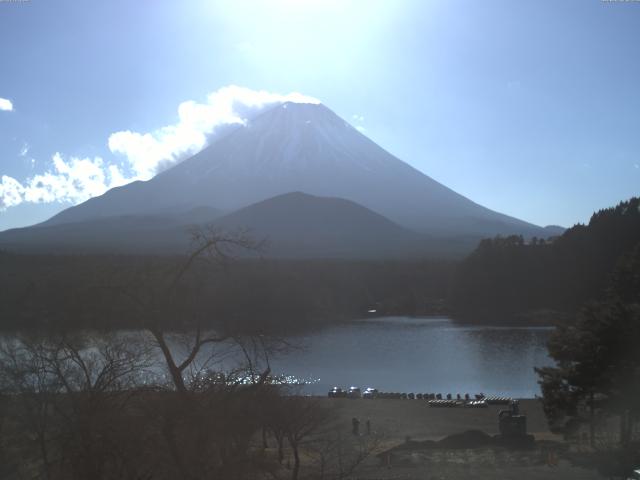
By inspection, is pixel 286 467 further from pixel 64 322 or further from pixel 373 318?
pixel 373 318

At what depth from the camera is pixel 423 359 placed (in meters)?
25.5

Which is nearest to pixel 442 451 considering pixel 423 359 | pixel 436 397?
pixel 436 397

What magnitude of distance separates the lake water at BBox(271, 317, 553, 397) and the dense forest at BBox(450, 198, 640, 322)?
7.24m

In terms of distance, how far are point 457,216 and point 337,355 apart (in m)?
68.8

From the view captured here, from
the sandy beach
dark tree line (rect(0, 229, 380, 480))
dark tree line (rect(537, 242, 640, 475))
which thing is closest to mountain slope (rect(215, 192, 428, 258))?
the sandy beach

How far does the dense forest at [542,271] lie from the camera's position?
40.2m

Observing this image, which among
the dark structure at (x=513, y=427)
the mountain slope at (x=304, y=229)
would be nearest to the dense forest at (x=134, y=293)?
the dark structure at (x=513, y=427)

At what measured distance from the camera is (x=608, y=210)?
1635 inches

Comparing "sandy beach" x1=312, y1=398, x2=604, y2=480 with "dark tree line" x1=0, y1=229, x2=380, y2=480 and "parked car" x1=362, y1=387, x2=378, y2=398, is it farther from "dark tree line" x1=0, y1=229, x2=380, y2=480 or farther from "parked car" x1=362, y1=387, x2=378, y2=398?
"dark tree line" x1=0, y1=229, x2=380, y2=480

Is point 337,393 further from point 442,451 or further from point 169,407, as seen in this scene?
point 169,407

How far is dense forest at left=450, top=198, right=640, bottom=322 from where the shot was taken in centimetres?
4025

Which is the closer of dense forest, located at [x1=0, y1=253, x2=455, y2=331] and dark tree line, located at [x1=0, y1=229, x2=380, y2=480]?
dark tree line, located at [x1=0, y1=229, x2=380, y2=480]

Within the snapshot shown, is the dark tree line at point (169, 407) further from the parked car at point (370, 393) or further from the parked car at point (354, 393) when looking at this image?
the parked car at point (370, 393)

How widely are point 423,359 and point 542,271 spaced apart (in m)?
20.8
